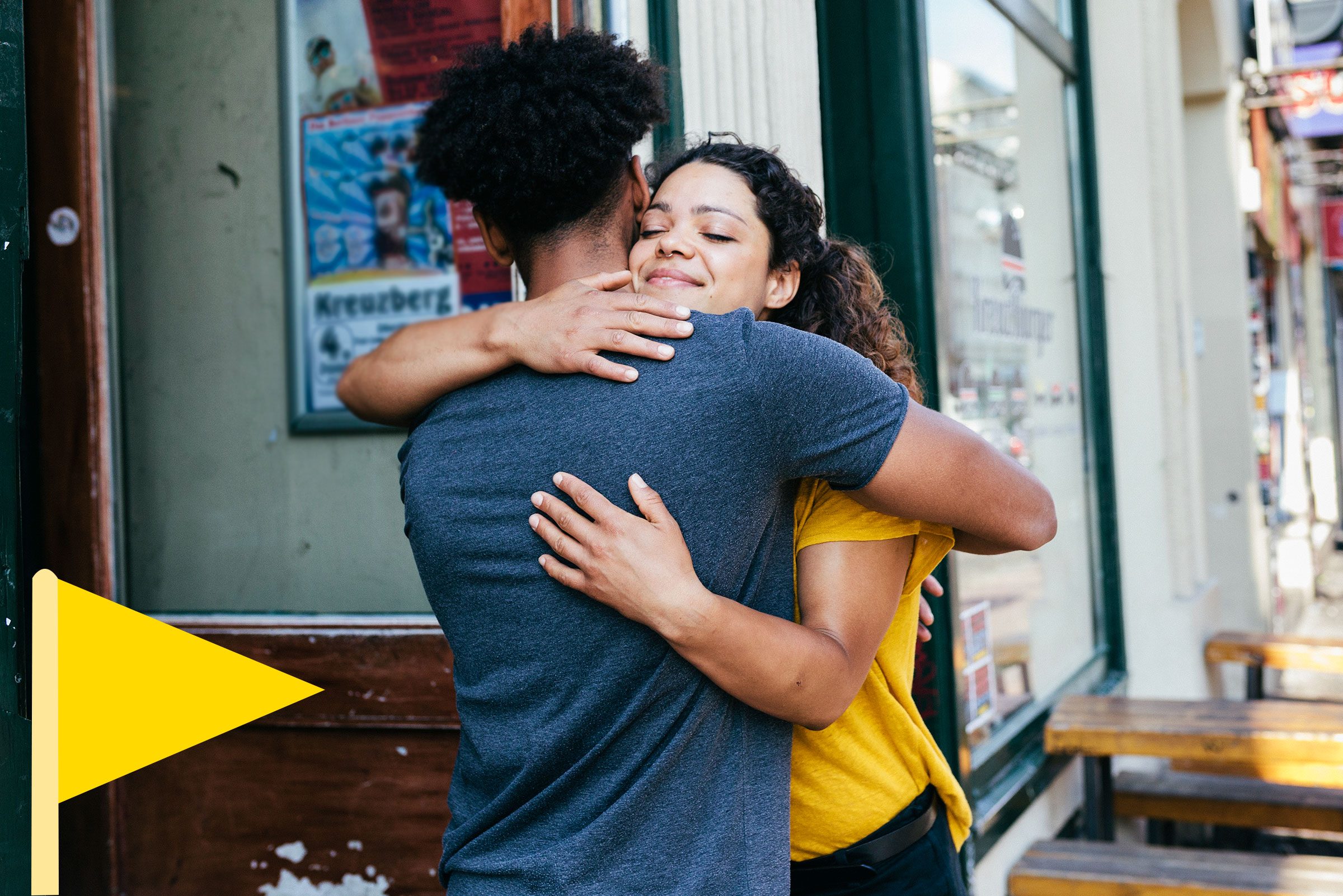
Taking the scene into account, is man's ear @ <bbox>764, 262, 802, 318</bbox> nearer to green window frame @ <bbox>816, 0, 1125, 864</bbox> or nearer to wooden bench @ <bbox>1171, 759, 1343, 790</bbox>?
green window frame @ <bbox>816, 0, 1125, 864</bbox>

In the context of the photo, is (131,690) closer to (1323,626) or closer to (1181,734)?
(1181,734)

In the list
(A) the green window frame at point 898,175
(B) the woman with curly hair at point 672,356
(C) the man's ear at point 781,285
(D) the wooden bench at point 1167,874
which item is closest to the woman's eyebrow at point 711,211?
(B) the woman with curly hair at point 672,356

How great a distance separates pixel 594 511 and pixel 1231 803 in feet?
11.9

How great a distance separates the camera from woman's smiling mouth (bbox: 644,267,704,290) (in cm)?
156

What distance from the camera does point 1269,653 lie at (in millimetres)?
5195

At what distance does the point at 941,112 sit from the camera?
12.0ft

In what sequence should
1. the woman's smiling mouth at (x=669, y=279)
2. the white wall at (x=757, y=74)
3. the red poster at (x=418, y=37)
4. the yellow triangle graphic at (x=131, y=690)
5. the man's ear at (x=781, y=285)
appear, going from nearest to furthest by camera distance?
the yellow triangle graphic at (x=131, y=690) → the woman's smiling mouth at (x=669, y=279) → the man's ear at (x=781, y=285) → the white wall at (x=757, y=74) → the red poster at (x=418, y=37)

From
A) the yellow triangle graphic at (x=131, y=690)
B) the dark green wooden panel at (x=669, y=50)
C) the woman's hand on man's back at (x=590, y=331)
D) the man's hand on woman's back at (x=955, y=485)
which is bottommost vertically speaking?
the yellow triangle graphic at (x=131, y=690)

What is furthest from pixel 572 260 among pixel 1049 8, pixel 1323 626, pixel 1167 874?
pixel 1323 626

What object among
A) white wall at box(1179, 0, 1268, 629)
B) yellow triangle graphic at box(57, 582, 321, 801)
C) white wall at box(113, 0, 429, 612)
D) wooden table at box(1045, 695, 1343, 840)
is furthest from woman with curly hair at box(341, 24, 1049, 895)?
white wall at box(1179, 0, 1268, 629)

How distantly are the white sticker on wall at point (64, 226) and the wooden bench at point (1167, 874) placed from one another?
277cm

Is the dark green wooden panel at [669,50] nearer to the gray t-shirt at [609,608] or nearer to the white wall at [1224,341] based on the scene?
the gray t-shirt at [609,608]

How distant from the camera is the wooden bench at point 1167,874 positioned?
2920 mm

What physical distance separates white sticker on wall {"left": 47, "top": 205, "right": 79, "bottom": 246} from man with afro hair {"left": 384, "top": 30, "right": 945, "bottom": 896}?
1.57 metres
